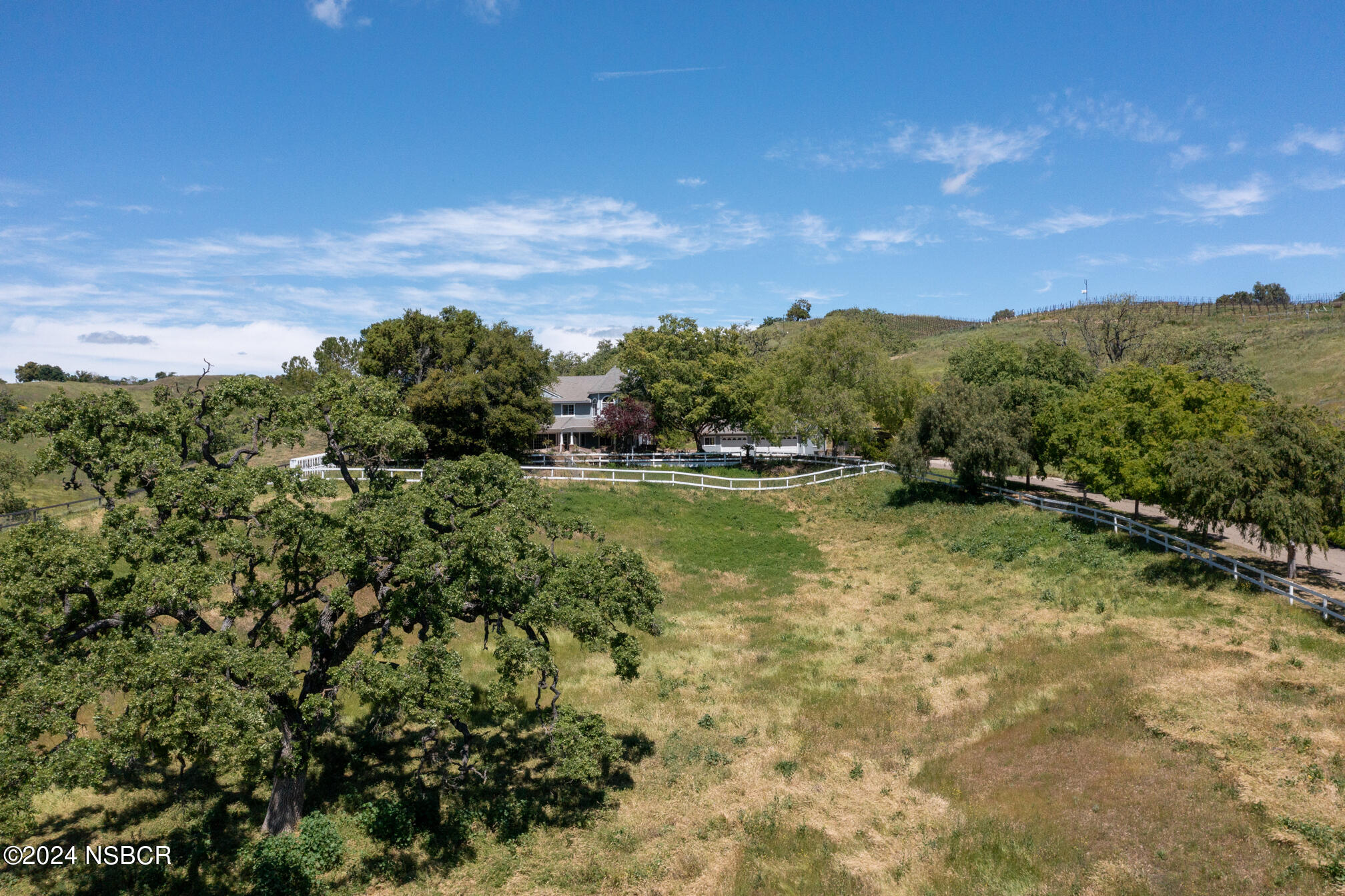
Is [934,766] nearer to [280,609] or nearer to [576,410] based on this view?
[280,609]

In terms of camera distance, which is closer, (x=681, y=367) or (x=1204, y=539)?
(x=1204, y=539)

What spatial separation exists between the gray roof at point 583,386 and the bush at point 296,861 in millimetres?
56585

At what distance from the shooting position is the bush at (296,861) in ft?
42.0

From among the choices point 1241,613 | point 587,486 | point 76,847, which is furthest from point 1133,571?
point 76,847

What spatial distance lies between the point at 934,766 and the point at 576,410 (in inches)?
2287

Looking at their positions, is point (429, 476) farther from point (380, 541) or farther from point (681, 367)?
point (681, 367)

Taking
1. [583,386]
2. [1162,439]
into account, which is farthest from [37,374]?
[1162,439]

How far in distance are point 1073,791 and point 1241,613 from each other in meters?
13.0

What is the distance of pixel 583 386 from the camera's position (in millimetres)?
73375

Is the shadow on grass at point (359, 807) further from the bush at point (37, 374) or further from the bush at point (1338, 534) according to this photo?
the bush at point (37, 374)

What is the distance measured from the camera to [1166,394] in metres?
32.7

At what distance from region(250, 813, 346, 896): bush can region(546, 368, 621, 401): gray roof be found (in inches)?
2228

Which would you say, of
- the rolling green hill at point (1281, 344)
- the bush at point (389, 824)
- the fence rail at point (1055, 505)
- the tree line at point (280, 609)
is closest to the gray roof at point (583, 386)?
the fence rail at point (1055, 505)

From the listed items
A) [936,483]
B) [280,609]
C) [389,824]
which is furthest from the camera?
[936,483]
